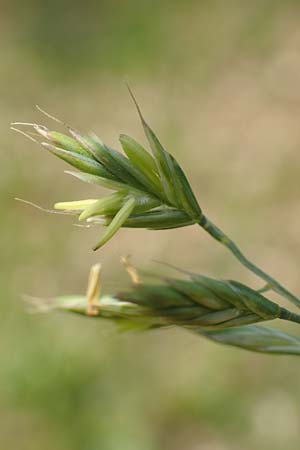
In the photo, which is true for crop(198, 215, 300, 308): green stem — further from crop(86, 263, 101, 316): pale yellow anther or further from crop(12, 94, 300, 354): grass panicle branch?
crop(86, 263, 101, 316): pale yellow anther

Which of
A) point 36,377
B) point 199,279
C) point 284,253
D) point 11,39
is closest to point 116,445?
point 36,377

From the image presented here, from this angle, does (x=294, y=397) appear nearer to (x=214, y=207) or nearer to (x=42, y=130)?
(x=214, y=207)

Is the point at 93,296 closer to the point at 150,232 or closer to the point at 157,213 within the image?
the point at 157,213

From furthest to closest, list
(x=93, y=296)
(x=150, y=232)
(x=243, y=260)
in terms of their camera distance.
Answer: (x=150, y=232) → (x=93, y=296) → (x=243, y=260)

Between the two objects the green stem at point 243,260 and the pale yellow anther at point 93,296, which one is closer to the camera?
the green stem at point 243,260

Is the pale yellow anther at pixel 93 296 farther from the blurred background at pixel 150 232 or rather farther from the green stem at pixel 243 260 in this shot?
the blurred background at pixel 150 232

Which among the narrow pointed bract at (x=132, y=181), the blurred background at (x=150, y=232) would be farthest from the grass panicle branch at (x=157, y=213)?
the blurred background at (x=150, y=232)

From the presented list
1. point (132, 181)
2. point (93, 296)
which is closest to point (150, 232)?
point (93, 296)

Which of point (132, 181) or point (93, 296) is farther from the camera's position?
point (93, 296)

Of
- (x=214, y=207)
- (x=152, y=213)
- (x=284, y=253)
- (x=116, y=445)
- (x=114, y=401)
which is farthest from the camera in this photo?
(x=214, y=207)
